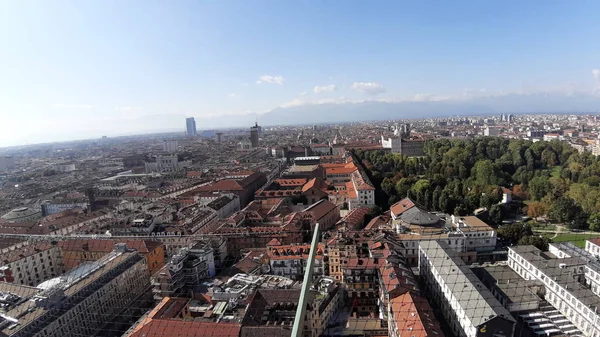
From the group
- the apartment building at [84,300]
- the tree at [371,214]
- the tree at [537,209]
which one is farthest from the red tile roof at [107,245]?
the tree at [537,209]

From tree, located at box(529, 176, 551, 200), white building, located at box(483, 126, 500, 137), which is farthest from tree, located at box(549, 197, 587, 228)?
white building, located at box(483, 126, 500, 137)

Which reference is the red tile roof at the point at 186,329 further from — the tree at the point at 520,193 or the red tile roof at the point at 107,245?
the tree at the point at 520,193

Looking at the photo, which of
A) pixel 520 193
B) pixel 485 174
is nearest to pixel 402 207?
pixel 520 193

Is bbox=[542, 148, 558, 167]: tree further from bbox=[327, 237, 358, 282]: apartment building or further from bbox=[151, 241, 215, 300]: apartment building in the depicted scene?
bbox=[151, 241, 215, 300]: apartment building

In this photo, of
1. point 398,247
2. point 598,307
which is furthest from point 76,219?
point 598,307

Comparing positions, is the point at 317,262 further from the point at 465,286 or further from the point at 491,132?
the point at 491,132

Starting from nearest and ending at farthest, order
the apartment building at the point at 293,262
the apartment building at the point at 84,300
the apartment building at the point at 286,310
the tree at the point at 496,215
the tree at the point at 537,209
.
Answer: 1. the apartment building at the point at 84,300
2. the apartment building at the point at 286,310
3. the apartment building at the point at 293,262
4. the tree at the point at 496,215
5. the tree at the point at 537,209
